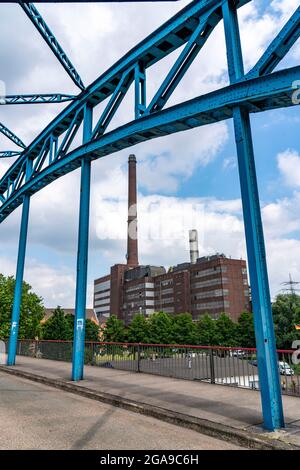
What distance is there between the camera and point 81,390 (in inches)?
359

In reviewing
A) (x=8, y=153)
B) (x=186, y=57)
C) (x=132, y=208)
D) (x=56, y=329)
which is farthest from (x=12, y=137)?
(x=132, y=208)

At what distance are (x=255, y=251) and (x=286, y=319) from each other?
154ft

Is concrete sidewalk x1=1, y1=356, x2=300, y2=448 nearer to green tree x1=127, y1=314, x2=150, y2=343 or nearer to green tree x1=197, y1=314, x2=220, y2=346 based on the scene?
green tree x1=197, y1=314, x2=220, y2=346

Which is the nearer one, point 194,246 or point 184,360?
point 184,360

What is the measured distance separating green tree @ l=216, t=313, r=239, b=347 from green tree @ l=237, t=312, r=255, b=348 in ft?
2.79

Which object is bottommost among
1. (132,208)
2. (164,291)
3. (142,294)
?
(142,294)

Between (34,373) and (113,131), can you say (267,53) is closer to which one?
(113,131)

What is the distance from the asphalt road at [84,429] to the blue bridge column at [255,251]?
1056 mm

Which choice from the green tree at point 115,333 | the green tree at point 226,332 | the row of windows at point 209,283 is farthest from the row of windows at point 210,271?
the green tree at point 115,333

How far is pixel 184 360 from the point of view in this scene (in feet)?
36.9

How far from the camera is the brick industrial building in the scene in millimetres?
83312

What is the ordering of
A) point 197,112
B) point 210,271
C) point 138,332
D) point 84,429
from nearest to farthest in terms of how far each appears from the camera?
point 84,429, point 197,112, point 138,332, point 210,271

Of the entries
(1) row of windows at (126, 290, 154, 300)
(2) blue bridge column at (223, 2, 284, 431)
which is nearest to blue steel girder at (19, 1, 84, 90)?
(2) blue bridge column at (223, 2, 284, 431)

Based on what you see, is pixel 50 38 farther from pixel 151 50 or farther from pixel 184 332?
pixel 184 332
